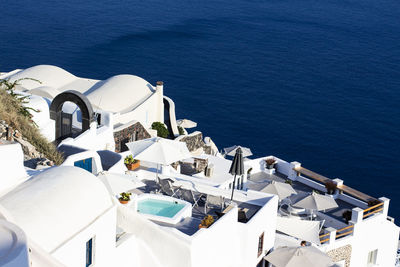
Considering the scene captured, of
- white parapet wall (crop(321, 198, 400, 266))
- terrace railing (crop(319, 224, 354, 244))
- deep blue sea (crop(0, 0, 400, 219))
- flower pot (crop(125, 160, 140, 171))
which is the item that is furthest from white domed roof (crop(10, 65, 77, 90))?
white parapet wall (crop(321, 198, 400, 266))

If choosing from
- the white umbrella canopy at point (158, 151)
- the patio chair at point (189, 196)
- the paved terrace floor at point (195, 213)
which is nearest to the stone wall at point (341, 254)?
the paved terrace floor at point (195, 213)

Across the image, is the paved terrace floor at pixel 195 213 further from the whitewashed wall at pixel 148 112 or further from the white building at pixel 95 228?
the whitewashed wall at pixel 148 112

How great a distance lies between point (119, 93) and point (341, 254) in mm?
28432

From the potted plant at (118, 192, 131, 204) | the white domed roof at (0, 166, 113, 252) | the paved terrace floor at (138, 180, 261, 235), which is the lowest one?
the paved terrace floor at (138, 180, 261, 235)

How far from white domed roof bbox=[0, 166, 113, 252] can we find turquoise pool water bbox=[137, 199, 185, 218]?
15.7 feet

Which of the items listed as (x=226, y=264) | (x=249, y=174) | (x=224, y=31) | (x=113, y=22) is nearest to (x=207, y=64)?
(x=224, y=31)

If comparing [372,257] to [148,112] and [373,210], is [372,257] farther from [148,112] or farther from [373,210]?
[148,112]

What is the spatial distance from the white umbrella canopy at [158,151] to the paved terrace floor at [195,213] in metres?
1.48

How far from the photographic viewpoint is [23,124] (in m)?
31.5

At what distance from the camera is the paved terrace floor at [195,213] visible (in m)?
24.2

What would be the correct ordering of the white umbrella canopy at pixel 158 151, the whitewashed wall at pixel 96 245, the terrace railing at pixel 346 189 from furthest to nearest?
1. the terrace railing at pixel 346 189
2. the white umbrella canopy at pixel 158 151
3. the whitewashed wall at pixel 96 245

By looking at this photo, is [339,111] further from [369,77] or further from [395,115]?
[369,77]

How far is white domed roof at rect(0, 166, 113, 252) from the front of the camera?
17.8 metres

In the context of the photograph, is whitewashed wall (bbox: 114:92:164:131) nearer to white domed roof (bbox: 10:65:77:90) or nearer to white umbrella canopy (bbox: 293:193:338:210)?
white domed roof (bbox: 10:65:77:90)
